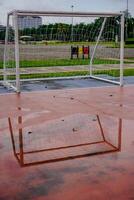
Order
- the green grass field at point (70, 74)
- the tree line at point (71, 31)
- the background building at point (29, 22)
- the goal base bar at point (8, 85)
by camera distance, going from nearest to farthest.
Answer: the goal base bar at point (8, 85) → the background building at point (29, 22) → the tree line at point (71, 31) → the green grass field at point (70, 74)

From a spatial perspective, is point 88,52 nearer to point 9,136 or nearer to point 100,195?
point 9,136

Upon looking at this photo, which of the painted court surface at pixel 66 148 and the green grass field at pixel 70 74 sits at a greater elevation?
the green grass field at pixel 70 74

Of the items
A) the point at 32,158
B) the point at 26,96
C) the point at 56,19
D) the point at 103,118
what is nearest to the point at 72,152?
the point at 32,158

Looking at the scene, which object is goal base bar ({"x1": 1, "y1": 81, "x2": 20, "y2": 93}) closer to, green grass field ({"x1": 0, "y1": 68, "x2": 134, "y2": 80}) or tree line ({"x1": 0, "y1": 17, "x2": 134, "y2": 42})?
green grass field ({"x1": 0, "y1": 68, "x2": 134, "y2": 80})

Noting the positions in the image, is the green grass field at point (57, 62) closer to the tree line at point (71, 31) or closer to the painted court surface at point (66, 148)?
the tree line at point (71, 31)

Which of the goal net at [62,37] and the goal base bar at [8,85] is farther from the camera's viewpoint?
the goal net at [62,37]

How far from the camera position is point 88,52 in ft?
60.4

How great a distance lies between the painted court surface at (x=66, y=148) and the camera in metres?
3.95

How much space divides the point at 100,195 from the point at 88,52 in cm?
1503

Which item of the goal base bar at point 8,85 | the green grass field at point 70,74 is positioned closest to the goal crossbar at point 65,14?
the goal base bar at point 8,85

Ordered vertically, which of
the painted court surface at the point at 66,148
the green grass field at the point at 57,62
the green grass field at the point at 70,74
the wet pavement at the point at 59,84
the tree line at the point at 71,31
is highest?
the tree line at the point at 71,31

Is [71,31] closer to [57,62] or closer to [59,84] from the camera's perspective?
[59,84]

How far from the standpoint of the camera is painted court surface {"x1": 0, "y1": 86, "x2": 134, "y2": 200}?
3.95 meters

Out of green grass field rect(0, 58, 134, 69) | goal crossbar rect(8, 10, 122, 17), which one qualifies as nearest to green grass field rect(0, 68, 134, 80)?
green grass field rect(0, 58, 134, 69)
